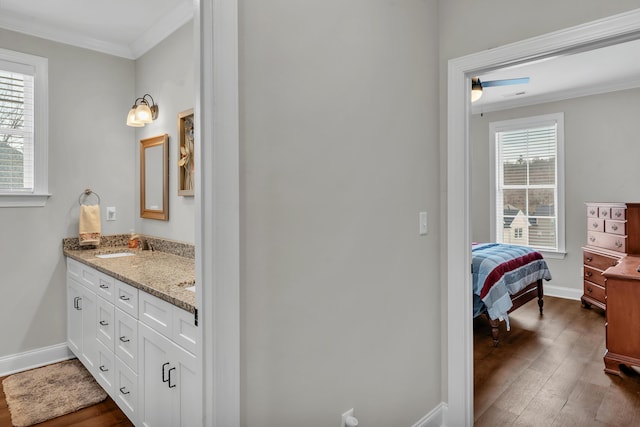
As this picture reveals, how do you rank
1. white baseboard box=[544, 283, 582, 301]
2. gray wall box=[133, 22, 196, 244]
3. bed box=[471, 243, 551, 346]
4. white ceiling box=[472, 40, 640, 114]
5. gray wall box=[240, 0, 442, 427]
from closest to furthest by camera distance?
gray wall box=[240, 0, 442, 427]
gray wall box=[133, 22, 196, 244]
bed box=[471, 243, 551, 346]
white ceiling box=[472, 40, 640, 114]
white baseboard box=[544, 283, 582, 301]

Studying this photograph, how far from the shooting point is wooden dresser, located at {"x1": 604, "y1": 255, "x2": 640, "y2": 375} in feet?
8.95

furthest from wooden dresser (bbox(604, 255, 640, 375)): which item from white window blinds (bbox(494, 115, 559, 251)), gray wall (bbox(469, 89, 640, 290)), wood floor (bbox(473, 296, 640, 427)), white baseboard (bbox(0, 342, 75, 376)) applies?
white baseboard (bbox(0, 342, 75, 376))

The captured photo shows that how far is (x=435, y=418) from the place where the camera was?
1.98m

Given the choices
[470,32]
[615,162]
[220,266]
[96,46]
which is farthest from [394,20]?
[615,162]

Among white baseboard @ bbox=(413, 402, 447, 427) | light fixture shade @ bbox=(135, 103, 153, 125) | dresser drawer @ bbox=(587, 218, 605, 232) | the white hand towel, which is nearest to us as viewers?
white baseboard @ bbox=(413, 402, 447, 427)

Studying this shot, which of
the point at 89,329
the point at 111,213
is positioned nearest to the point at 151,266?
the point at 89,329

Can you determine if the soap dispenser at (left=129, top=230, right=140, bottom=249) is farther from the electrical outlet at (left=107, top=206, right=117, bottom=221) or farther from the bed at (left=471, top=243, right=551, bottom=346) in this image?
the bed at (left=471, top=243, right=551, bottom=346)

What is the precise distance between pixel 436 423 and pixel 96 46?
12.3ft

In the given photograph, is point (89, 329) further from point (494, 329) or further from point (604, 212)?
point (604, 212)

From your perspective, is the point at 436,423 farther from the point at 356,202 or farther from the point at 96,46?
the point at 96,46

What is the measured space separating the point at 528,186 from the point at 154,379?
5376 mm

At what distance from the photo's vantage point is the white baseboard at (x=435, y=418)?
190 cm

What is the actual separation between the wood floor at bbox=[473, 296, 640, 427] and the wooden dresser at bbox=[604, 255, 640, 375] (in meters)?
0.13

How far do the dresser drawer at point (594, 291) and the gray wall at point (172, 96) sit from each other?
441 centimetres
